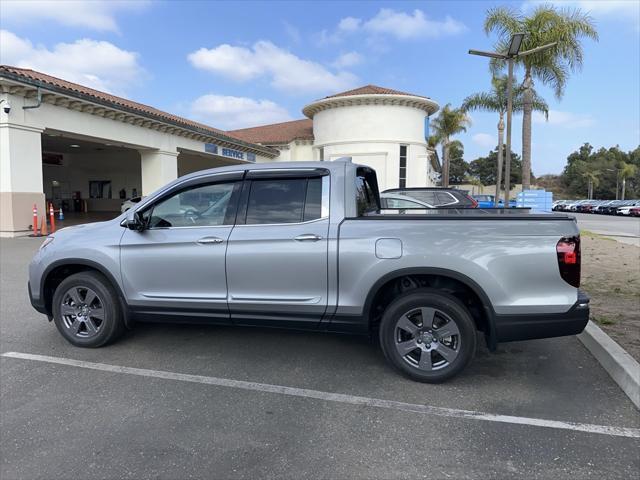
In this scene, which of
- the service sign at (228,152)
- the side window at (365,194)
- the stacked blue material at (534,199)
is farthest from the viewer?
the service sign at (228,152)

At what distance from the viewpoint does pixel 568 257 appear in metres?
3.55

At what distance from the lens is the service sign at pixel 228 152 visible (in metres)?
25.7

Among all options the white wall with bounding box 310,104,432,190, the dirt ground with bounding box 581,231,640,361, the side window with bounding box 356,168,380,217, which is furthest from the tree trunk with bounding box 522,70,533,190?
the side window with bounding box 356,168,380,217

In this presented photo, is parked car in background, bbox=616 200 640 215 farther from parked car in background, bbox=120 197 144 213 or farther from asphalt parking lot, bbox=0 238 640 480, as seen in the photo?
parked car in background, bbox=120 197 144 213

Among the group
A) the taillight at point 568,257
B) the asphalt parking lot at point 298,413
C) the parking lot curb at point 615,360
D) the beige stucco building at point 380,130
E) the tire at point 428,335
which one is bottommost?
the asphalt parking lot at point 298,413

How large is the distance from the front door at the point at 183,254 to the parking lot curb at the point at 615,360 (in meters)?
3.37

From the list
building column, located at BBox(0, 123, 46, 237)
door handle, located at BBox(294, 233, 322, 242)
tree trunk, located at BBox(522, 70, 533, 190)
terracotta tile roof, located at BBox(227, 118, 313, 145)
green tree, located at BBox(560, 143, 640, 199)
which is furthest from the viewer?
green tree, located at BBox(560, 143, 640, 199)

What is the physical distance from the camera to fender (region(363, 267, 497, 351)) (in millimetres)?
3684

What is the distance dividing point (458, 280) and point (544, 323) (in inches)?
28.6

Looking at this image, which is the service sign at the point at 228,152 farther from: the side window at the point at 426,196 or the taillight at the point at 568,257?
the taillight at the point at 568,257

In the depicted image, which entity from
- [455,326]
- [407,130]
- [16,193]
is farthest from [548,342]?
[407,130]

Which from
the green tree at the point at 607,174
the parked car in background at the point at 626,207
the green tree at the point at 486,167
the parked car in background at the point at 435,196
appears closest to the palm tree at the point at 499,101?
the parked car in background at the point at 435,196

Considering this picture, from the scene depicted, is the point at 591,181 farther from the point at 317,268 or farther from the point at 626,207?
the point at 317,268

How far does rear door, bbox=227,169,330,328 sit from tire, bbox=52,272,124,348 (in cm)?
131
